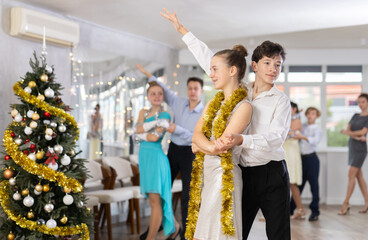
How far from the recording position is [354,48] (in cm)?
947

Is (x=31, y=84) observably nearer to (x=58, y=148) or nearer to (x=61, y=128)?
(x=61, y=128)

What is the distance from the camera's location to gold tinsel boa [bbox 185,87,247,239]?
267cm

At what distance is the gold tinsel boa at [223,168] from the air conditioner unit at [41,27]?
3072mm

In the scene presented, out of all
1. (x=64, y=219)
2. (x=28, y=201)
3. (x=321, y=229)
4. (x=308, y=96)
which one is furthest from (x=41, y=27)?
(x=308, y=96)

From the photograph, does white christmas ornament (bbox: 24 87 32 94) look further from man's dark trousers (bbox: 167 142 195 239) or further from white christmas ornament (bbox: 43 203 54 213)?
man's dark trousers (bbox: 167 142 195 239)

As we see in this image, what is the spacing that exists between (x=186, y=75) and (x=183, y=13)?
11.3 feet

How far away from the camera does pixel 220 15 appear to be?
6.26m

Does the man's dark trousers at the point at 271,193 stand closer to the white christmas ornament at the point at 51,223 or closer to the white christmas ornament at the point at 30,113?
the white christmas ornament at the point at 51,223

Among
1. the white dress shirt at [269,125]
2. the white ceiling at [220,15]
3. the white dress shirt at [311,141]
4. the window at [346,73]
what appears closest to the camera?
the white dress shirt at [269,125]

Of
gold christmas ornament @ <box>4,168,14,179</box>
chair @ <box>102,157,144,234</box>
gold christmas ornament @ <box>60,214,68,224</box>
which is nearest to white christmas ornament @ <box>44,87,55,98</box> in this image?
gold christmas ornament @ <box>4,168,14,179</box>

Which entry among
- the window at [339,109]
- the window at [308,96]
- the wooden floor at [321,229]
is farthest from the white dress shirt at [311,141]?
the window at [339,109]

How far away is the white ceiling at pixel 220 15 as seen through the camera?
566cm

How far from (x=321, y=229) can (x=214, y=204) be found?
4.13 metres

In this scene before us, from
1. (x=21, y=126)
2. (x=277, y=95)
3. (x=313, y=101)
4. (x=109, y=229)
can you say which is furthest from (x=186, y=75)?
(x=277, y=95)
